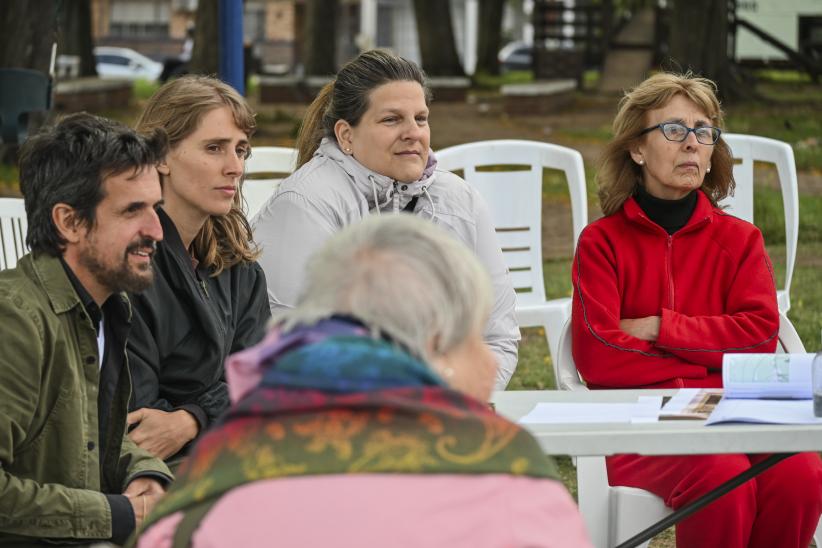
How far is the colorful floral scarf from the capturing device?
6.06ft

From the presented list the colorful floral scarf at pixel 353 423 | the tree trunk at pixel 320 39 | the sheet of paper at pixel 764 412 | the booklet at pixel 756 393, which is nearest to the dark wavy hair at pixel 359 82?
the booklet at pixel 756 393

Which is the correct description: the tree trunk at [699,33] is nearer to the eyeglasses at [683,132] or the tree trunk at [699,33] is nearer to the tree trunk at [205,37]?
the tree trunk at [205,37]

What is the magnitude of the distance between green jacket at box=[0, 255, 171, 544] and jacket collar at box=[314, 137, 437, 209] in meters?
1.61

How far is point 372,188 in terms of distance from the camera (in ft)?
15.0

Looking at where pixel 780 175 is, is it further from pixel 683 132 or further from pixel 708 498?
pixel 708 498

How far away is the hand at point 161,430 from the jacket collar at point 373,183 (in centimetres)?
115

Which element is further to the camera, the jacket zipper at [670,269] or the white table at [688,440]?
the jacket zipper at [670,269]

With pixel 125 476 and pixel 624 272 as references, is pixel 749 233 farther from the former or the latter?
pixel 125 476

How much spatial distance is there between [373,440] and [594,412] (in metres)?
1.52

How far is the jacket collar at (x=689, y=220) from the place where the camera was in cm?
445

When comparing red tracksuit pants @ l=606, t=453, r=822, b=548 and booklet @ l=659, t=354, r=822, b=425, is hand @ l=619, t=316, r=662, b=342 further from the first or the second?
booklet @ l=659, t=354, r=822, b=425

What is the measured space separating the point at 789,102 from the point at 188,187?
1878cm

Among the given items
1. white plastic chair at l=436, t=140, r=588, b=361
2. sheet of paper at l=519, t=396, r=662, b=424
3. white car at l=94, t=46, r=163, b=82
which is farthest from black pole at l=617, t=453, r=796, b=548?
white car at l=94, t=46, r=163, b=82

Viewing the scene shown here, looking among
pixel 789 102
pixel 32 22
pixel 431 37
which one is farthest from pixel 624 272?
pixel 431 37
